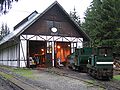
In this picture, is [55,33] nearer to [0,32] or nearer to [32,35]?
[32,35]

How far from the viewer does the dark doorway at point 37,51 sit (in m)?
40.5

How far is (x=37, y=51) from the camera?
146 ft

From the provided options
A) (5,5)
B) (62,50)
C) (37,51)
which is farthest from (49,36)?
(5,5)

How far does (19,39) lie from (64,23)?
263 inches

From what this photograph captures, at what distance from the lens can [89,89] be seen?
15.5m

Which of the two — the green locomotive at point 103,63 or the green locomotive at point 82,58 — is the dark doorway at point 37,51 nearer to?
the green locomotive at point 82,58

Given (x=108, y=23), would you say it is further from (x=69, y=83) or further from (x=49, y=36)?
(x=69, y=83)

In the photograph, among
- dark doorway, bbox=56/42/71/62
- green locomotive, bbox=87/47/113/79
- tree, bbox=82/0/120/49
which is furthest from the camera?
dark doorway, bbox=56/42/71/62

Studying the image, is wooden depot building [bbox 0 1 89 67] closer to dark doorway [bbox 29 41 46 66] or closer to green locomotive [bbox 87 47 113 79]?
dark doorway [bbox 29 41 46 66]

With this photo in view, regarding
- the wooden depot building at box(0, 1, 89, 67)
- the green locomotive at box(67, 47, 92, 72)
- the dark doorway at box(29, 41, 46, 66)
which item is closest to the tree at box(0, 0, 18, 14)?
the green locomotive at box(67, 47, 92, 72)

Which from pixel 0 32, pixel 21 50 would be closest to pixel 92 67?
pixel 21 50

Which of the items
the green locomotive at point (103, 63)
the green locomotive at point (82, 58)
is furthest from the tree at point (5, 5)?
the green locomotive at point (82, 58)

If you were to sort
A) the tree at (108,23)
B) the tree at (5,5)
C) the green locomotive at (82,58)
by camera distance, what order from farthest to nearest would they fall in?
the tree at (108,23) < the green locomotive at (82,58) < the tree at (5,5)

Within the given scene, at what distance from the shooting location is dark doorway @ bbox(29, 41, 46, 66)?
4047cm
